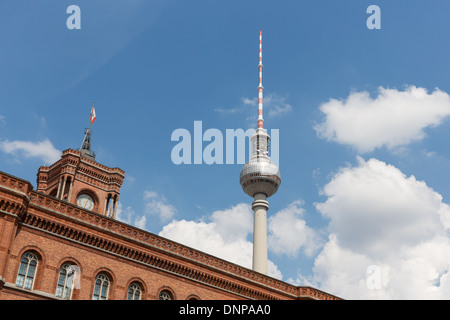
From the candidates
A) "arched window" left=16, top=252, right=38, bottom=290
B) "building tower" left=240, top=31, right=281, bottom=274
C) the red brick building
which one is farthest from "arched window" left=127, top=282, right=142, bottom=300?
"building tower" left=240, top=31, right=281, bottom=274

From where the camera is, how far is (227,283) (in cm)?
3688

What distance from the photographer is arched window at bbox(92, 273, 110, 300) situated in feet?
98.0

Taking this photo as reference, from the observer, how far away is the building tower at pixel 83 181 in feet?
207

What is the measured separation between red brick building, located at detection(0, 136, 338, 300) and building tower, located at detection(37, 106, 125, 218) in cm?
3111

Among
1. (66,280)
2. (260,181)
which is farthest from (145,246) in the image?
(260,181)

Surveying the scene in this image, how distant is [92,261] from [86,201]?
36190 millimetres

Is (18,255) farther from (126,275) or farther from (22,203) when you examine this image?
(126,275)

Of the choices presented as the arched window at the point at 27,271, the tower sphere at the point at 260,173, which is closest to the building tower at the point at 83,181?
the tower sphere at the point at 260,173

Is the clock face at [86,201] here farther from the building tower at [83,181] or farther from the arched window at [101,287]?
the arched window at [101,287]

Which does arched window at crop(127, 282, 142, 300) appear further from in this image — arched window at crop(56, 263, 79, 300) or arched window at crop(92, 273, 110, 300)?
arched window at crop(56, 263, 79, 300)
